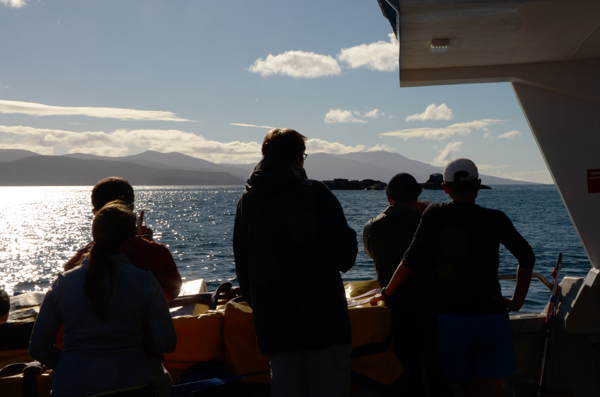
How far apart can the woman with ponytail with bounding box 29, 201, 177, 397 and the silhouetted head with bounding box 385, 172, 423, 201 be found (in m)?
1.80

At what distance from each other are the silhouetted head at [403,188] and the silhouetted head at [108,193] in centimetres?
173

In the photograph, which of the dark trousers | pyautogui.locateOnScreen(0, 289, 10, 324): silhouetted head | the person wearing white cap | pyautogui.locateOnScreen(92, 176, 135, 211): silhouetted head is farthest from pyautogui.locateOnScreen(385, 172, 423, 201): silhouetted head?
pyautogui.locateOnScreen(0, 289, 10, 324): silhouetted head

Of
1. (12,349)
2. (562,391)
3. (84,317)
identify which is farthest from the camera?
(562,391)

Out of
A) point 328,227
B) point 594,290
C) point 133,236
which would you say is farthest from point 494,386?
point 133,236

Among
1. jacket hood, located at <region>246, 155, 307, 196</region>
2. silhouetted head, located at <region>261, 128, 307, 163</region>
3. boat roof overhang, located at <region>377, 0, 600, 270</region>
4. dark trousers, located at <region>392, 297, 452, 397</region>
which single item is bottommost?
dark trousers, located at <region>392, 297, 452, 397</region>

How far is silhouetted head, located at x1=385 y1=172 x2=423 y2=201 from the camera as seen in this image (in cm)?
333

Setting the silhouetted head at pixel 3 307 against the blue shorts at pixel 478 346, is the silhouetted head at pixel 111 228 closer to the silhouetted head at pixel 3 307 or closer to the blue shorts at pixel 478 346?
the silhouetted head at pixel 3 307

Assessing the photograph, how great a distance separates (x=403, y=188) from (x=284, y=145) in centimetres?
117

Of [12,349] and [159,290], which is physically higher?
[159,290]

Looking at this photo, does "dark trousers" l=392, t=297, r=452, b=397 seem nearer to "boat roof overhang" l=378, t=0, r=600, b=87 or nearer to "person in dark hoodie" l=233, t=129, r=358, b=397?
"person in dark hoodie" l=233, t=129, r=358, b=397

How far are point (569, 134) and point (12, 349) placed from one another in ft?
15.3

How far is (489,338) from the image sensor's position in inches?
109

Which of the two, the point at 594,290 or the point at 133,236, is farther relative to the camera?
the point at 594,290

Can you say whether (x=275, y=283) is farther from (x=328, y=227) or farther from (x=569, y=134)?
(x=569, y=134)
